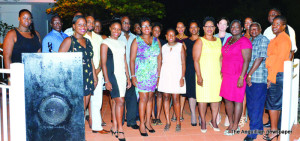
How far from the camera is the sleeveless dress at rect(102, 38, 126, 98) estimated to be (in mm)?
4090

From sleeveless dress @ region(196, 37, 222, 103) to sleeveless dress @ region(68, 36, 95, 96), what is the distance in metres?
1.70

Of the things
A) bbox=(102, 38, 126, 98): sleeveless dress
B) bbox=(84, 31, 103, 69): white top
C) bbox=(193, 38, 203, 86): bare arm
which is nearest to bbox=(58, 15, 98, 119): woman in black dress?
bbox=(102, 38, 126, 98): sleeveless dress

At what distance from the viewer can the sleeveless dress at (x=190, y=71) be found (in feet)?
16.0

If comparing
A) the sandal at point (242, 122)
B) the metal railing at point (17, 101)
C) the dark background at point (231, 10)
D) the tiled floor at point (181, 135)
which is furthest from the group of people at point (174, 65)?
the dark background at point (231, 10)

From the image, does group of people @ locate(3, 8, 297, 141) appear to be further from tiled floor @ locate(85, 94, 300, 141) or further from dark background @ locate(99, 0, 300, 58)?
dark background @ locate(99, 0, 300, 58)

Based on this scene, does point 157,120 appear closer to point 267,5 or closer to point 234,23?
point 234,23

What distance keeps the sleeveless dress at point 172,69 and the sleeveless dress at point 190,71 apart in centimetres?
30

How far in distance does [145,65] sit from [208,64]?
0.97 metres

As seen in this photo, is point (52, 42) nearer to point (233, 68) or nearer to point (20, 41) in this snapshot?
point (20, 41)

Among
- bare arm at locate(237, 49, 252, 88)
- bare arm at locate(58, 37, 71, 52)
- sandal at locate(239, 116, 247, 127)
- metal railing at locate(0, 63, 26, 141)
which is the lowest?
sandal at locate(239, 116, 247, 127)

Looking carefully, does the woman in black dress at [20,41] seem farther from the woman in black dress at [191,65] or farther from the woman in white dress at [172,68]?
the woman in black dress at [191,65]

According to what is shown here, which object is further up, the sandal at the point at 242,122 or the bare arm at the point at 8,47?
the bare arm at the point at 8,47

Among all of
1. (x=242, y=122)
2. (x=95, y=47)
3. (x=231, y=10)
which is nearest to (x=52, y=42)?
(x=95, y=47)

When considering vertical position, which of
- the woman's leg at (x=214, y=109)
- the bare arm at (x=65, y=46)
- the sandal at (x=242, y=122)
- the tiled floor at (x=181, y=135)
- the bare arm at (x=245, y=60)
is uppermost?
the bare arm at (x=65, y=46)
